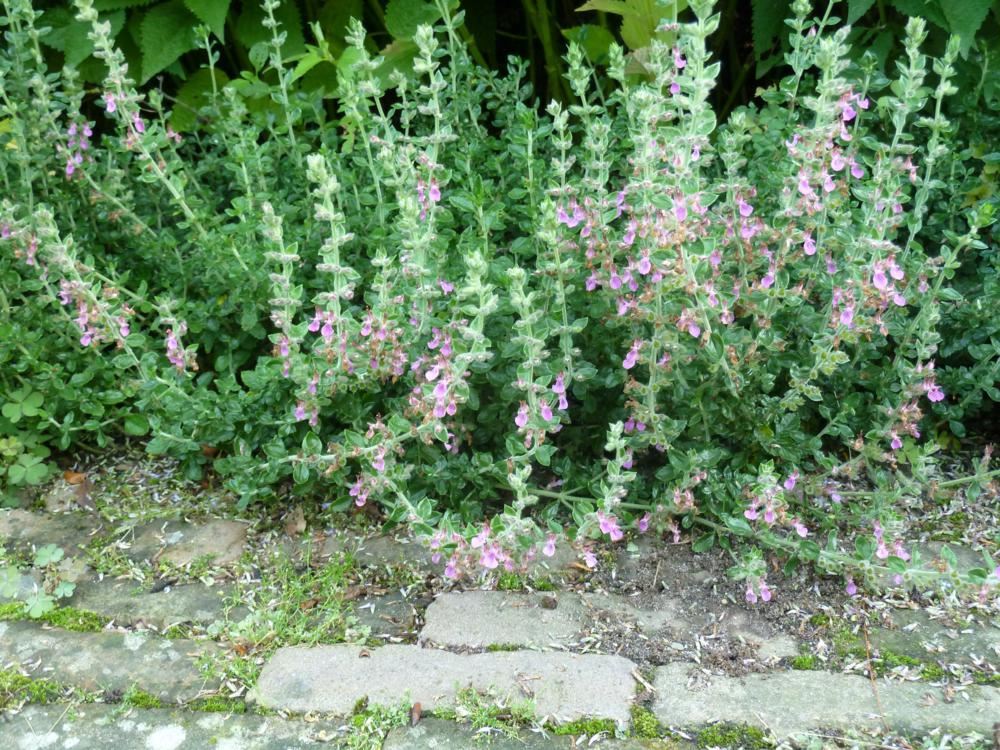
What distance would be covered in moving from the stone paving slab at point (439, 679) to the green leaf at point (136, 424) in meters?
1.06

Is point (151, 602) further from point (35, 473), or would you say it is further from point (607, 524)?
point (607, 524)

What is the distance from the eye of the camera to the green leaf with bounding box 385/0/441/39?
3.92m

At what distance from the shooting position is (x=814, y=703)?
6.88 feet

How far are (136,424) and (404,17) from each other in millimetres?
1978

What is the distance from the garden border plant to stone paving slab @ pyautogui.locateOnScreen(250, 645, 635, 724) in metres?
0.24

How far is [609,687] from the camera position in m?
2.17

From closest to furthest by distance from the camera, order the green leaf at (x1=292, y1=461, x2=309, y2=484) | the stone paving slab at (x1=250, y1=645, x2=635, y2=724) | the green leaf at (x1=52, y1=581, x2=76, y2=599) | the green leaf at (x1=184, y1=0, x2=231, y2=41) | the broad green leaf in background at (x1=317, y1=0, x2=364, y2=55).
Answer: the stone paving slab at (x1=250, y1=645, x2=635, y2=724)
the green leaf at (x1=292, y1=461, x2=309, y2=484)
the green leaf at (x1=52, y1=581, x2=76, y2=599)
the green leaf at (x1=184, y1=0, x2=231, y2=41)
the broad green leaf in background at (x1=317, y1=0, x2=364, y2=55)

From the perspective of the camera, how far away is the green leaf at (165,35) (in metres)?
4.11

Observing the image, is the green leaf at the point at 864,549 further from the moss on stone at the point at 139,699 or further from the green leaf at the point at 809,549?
the moss on stone at the point at 139,699

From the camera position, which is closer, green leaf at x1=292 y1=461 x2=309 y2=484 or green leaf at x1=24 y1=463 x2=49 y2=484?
green leaf at x1=292 y1=461 x2=309 y2=484

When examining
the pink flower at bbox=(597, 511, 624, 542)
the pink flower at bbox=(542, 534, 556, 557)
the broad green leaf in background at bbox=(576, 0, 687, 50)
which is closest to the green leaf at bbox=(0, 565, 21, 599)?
the pink flower at bbox=(542, 534, 556, 557)

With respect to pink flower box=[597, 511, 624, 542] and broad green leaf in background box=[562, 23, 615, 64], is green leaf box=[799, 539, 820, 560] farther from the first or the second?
broad green leaf in background box=[562, 23, 615, 64]

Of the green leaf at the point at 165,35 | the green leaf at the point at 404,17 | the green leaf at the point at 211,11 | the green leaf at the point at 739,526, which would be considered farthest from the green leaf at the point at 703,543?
the green leaf at the point at 165,35

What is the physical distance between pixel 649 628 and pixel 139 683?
1.21 m
